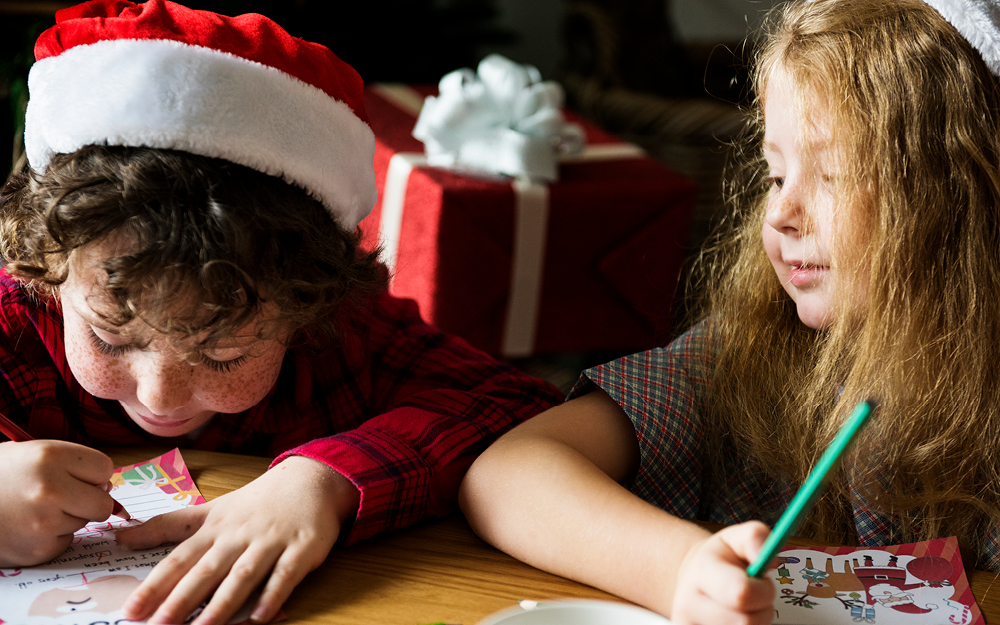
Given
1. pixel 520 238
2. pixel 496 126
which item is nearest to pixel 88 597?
pixel 520 238

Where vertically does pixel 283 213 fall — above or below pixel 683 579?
above

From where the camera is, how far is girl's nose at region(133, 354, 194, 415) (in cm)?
61

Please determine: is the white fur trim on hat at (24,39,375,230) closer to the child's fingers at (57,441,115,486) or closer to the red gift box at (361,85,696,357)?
the child's fingers at (57,441,115,486)

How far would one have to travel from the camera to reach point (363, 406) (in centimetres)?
81

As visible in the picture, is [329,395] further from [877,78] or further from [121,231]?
[877,78]

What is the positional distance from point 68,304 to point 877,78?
0.60 m

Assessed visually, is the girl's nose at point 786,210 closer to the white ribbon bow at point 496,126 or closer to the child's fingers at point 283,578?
the child's fingers at point 283,578

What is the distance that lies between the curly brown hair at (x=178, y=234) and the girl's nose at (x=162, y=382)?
3cm

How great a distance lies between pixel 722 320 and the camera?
80cm

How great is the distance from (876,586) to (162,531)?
0.45 m

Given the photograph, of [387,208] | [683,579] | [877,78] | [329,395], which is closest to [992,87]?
[877,78]

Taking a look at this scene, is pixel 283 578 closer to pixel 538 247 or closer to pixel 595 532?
pixel 595 532

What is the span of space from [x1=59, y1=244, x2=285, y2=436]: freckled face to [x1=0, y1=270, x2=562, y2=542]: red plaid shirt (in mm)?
61

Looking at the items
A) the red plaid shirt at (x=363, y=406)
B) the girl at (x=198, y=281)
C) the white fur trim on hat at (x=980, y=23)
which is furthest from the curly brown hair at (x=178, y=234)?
the white fur trim on hat at (x=980, y=23)
